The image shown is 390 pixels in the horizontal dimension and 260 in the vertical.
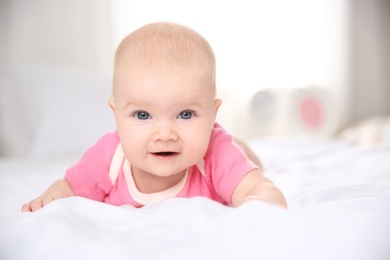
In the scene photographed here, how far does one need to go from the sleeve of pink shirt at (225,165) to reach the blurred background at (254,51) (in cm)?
102

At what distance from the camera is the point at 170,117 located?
0.91 metres

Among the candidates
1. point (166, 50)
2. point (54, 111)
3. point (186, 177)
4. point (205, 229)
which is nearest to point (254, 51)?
point (54, 111)

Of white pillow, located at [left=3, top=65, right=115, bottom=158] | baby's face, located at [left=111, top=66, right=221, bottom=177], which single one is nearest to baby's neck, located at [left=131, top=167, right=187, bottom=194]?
baby's face, located at [left=111, top=66, right=221, bottom=177]

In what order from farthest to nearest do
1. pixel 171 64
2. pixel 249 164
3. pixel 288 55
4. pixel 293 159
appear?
pixel 288 55 < pixel 293 159 < pixel 249 164 < pixel 171 64

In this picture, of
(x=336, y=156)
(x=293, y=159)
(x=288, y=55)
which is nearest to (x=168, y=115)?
(x=293, y=159)

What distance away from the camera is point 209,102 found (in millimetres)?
963

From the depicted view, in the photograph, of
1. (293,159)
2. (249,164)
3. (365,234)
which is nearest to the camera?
(365,234)

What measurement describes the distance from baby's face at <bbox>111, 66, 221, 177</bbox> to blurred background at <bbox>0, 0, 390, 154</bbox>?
111 centimetres

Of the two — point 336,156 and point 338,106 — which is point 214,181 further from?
point 338,106

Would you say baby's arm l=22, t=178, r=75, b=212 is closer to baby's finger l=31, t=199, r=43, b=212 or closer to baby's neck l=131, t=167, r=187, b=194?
baby's finger l=31, t=199, r=43, b=212

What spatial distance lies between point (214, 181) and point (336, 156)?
0.99m

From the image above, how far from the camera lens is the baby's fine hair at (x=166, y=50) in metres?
0.91

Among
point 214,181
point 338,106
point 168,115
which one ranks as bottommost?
point 338,106

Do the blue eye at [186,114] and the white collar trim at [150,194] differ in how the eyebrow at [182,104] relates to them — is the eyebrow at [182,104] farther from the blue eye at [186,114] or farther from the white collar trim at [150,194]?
the white collar trim at [150,194]
